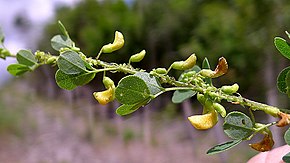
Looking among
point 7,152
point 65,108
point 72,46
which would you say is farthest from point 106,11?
point 72,46

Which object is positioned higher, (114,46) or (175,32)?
(175,32)

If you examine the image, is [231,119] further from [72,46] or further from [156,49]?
[156,49]

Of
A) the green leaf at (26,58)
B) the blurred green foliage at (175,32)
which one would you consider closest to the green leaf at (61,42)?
the green leaf at (26,58)

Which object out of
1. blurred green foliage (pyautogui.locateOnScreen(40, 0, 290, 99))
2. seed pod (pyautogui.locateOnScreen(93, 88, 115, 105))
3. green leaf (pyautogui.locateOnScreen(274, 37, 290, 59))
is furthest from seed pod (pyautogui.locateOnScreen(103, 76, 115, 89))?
blurred green foliage (pyautogui.locateOnScreen(40, 0, 290, 99))

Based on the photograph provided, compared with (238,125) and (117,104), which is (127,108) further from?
(117,104)

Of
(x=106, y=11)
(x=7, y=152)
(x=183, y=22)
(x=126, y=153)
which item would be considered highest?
(x=106, y=11)

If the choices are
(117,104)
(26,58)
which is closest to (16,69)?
(26,58)
